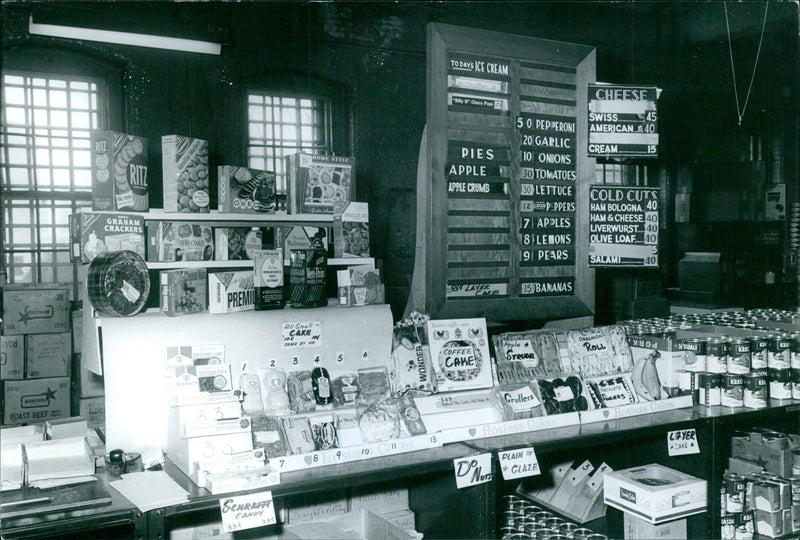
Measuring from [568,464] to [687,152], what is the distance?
5108 millimetres

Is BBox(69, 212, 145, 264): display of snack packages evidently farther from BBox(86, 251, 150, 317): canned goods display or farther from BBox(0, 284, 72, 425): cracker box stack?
BBox(0, 284, 72, 425): cracker box stack

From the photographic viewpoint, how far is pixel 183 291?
8.93 feet

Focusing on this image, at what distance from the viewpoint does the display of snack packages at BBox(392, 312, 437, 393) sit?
284cm

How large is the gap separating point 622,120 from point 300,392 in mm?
2267

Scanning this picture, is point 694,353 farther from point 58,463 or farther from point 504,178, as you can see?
point 58,463

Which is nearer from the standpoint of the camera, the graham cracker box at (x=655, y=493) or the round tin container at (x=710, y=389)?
the graham cracker box at (x=655, y=493)

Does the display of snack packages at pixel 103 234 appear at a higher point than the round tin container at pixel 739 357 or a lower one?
higher

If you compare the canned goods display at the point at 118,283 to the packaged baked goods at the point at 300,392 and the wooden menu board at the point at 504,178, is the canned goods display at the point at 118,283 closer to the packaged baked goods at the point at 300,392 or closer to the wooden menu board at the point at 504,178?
the packaged baked goods at the point at 300,392

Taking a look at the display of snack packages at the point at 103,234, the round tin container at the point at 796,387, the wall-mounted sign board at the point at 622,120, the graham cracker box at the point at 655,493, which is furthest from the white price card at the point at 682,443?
the display of snack packages at the point at 103,234

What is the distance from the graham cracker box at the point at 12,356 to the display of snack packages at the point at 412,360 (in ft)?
13.8

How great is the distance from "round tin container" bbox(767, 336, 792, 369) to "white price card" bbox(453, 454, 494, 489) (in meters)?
1.56

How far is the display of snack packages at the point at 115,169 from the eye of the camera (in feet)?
9.73

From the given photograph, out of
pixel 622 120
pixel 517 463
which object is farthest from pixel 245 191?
pixel 622 120

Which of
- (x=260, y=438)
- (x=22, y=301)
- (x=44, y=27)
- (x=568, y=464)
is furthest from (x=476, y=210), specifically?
(x=22, y=301)
